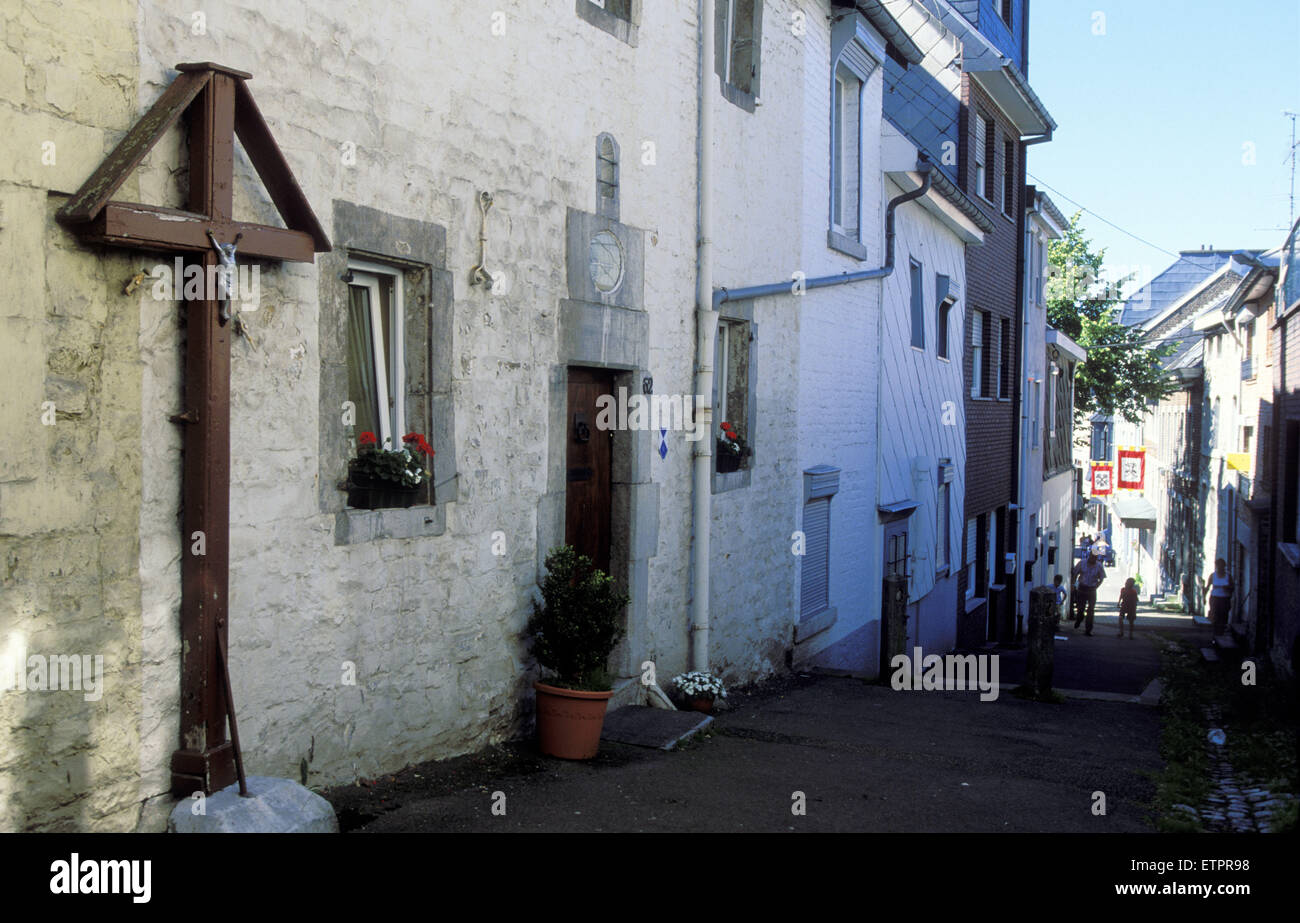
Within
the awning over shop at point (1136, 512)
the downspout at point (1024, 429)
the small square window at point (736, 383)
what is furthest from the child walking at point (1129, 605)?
the awning over shop at point (1136, 512)

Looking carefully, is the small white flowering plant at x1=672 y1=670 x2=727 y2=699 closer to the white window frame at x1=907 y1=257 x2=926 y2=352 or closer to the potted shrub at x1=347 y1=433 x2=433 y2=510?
the potted shrub at x1=347 y1=433 x2=433 y2=510

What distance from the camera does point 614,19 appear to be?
782 centimetres

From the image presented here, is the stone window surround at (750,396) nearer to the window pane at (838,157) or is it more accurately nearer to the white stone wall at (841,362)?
the white stone wall at (841,362)

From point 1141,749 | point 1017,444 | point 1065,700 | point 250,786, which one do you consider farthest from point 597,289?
point 1017,444

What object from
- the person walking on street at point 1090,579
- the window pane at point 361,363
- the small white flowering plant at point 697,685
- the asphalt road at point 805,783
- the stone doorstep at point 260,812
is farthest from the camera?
the person walking on street at point 1090,579

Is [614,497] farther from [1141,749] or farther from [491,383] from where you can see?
[1141,749]

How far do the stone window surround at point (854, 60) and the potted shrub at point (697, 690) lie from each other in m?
5.12

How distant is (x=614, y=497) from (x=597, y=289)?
1.50m

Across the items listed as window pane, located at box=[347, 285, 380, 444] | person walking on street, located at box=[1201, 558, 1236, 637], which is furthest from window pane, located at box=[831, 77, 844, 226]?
person walking on street, located at box=[1201, 558, 1236, 637]

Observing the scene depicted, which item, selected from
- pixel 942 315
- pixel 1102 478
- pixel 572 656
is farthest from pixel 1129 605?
pixel 572 656

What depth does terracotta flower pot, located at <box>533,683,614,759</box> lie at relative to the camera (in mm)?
6754

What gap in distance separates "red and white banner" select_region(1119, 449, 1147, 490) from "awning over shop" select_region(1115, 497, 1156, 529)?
413 centimetres

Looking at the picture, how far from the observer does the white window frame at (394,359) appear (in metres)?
6.03

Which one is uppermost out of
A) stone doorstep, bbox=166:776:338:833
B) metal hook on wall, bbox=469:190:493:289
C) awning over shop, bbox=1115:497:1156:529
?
metal hook on wall, bbox=469:190:493:289
